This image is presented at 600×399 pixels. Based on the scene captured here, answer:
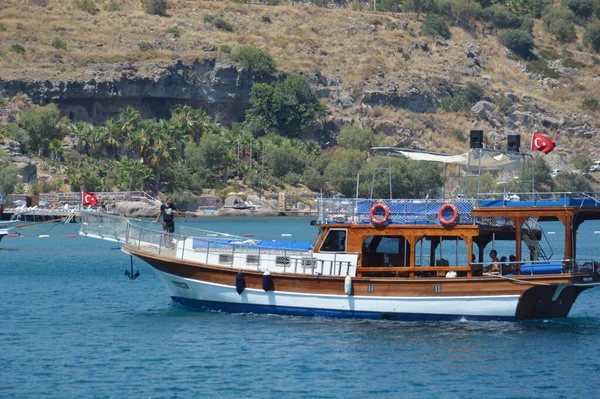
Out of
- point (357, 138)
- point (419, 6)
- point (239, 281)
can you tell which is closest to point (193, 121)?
point (357, 138)

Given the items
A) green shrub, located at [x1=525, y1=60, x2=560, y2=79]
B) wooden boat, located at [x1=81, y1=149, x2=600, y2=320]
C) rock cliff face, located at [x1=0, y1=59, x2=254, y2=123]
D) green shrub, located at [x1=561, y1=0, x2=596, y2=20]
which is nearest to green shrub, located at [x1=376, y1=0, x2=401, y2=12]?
green shrub, located at [x1=525, y1=60, x2=560, y2=79]

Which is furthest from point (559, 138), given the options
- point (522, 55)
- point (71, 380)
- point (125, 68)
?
point (71, 380)

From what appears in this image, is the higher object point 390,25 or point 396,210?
point 390,25

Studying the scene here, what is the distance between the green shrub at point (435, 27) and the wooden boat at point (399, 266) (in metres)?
123

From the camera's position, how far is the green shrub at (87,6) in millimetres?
142375

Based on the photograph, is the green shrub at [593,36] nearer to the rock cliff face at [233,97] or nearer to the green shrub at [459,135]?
the rock cliff face at [233,97]

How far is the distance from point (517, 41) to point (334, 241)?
13248 cm

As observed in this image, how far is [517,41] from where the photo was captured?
15988cm

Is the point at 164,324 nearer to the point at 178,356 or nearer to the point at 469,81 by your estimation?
the point at 178,356

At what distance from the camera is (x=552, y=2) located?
189375mm

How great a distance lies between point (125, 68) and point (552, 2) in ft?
312

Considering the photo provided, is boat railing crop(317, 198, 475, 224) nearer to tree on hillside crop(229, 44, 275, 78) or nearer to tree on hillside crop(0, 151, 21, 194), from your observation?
tree on hillside crop(0, 151, 21, 194)

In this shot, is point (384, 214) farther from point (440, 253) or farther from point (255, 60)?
point (255, 60)

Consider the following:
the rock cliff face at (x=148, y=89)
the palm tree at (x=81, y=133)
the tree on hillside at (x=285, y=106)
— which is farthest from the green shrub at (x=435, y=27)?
the palm tree at (x=81, y=133)
